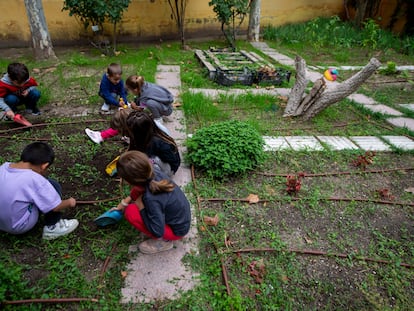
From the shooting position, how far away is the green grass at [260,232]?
2.06 m

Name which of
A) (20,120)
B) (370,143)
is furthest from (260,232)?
(20,120)

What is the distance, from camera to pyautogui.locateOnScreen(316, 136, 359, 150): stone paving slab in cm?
385

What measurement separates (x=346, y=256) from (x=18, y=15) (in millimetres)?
8528

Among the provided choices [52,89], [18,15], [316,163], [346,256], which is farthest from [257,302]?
[18,15]

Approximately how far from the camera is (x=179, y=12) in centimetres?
820

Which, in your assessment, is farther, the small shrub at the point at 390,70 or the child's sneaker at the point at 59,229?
the small shrub at the point at 390,70

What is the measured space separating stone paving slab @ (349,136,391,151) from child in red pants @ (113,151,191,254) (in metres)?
2.81

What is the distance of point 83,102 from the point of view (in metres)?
4.69

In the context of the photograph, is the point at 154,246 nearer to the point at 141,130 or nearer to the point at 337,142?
the point at 141,130

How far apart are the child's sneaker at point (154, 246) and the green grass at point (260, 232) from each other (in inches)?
4.9

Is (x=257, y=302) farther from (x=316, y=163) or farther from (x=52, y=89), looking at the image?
(x=52, y=89)

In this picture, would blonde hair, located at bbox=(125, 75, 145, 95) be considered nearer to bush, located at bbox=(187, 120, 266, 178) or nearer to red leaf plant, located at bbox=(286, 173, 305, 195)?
bush, located at bbox=(187, 120, 266, 178)

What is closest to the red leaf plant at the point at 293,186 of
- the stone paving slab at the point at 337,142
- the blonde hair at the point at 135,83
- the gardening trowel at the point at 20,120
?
the stone paving slab at the point at 337,142

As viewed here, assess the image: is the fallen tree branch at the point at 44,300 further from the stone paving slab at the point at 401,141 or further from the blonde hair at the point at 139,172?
the stone paving slab at the point at 401,141
